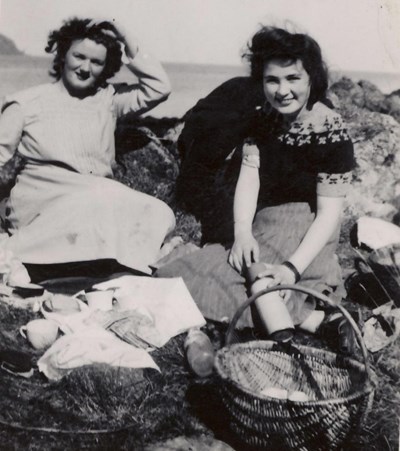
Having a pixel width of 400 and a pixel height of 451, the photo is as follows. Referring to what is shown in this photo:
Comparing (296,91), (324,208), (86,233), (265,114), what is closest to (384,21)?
(296,91)

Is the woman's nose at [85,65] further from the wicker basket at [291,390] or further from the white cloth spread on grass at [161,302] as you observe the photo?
the wicker basket at [291,390]

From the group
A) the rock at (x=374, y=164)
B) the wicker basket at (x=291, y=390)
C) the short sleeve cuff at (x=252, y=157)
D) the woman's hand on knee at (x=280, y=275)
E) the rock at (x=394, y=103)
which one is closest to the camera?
the wicker basket at (x=291, y=390)

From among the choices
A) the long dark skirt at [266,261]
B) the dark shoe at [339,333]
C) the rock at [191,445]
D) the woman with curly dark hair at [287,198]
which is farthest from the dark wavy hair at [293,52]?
the rock at [191,445]

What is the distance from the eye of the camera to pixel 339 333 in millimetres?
2533

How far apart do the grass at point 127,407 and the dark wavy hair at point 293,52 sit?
3.58 ft

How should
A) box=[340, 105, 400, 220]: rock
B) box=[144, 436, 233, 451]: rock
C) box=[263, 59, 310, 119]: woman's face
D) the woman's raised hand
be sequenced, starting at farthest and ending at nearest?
box=[340, 105, 400, 220]: rock
the woman's raised hand
box=[263, 59, 310, 119]: woman's face
box=[144, 436, 233, 451]: rock

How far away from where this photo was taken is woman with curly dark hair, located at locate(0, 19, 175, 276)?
2.91 meters

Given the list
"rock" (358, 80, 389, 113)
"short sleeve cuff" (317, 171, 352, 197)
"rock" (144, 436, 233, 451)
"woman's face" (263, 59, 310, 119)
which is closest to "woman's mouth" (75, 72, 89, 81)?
"woman's face" (263, 59, 310, 119)

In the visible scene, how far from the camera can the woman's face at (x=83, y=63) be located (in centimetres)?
299

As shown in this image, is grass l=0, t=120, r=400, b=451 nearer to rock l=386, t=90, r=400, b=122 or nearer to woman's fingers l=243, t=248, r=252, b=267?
woman's fingers l=243, t=248, r=252, b=267

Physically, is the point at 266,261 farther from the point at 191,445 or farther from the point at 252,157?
the point at 191,445

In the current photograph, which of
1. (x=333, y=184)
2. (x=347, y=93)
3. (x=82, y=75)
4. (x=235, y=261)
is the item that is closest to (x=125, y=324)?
(x=235, y=261)

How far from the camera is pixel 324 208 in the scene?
267 cm

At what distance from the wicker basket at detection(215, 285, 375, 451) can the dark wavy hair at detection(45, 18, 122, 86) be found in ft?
5.27
